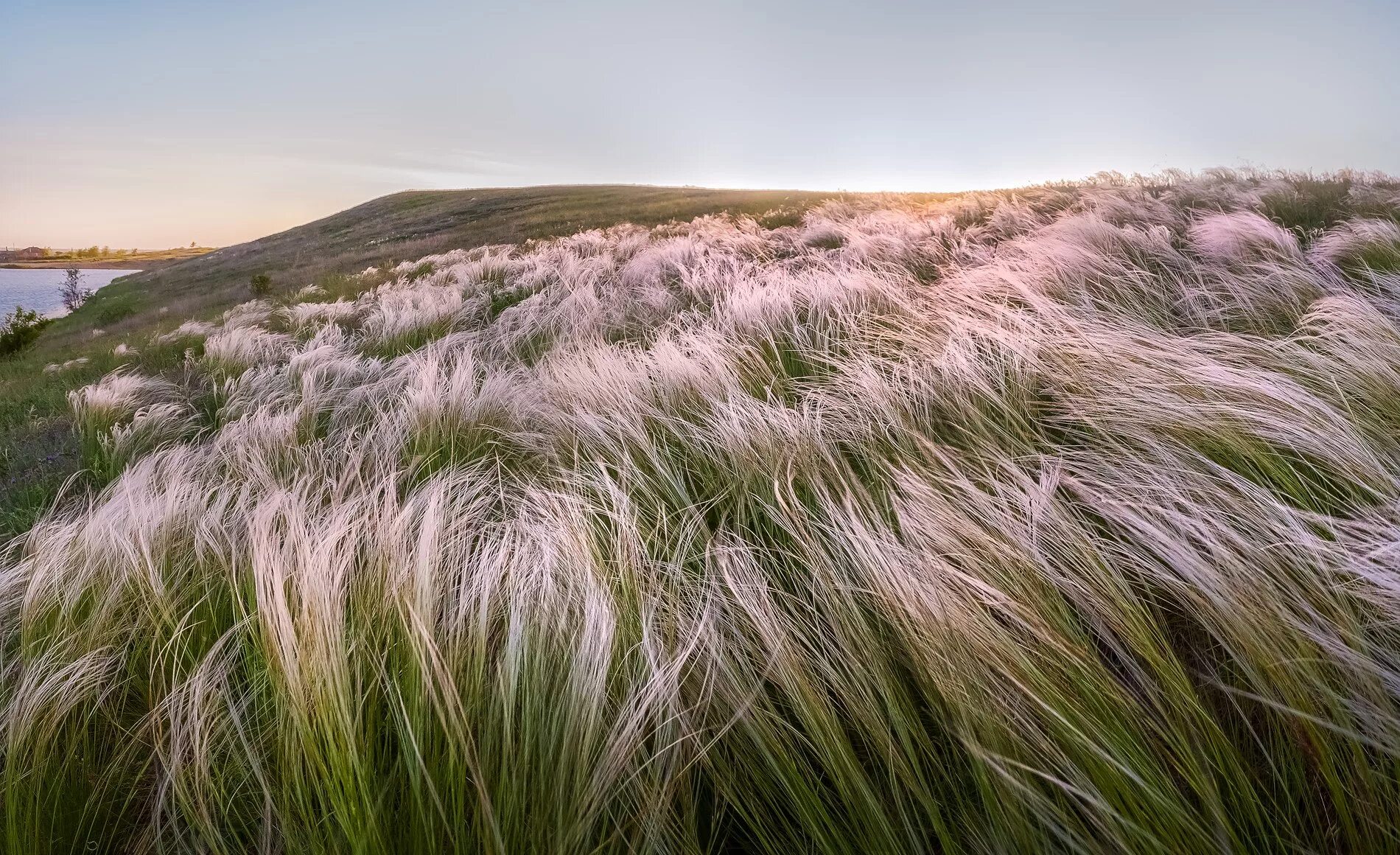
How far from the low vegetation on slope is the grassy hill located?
1863mm

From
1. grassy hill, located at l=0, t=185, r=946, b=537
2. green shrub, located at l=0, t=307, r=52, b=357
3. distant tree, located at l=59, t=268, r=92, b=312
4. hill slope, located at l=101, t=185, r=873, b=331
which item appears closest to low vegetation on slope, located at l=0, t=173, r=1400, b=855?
grassy hill, located at l=0, t=185, r=946, b=537

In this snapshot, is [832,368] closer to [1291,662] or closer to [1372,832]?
[1291,662]

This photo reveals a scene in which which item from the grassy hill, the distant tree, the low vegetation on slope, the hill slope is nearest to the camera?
the low vegetation on slope

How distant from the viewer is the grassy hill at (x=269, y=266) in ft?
11.1

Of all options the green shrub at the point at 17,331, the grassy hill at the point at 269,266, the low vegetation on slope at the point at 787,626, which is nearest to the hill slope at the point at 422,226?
the grassy hill at the point at 269,266

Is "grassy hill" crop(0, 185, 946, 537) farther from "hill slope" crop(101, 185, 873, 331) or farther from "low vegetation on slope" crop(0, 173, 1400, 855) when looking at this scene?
"low vegetation on slope" crop(0, 173, 1400, 855)

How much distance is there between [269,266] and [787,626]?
39.5 metres

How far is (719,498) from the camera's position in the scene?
1478 millimetres

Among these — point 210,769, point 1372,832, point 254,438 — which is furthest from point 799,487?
point 254,438

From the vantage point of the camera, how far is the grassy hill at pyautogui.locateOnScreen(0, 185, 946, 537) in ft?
11.1

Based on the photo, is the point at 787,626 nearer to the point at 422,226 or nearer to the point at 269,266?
the point at 269,266

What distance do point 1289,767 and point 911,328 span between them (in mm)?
1924

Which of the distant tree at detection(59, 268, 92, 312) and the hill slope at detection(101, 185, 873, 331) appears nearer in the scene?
the hill slope at detection(101, 185, 873, 331)

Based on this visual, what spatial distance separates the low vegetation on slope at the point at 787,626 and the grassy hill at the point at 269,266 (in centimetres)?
186
